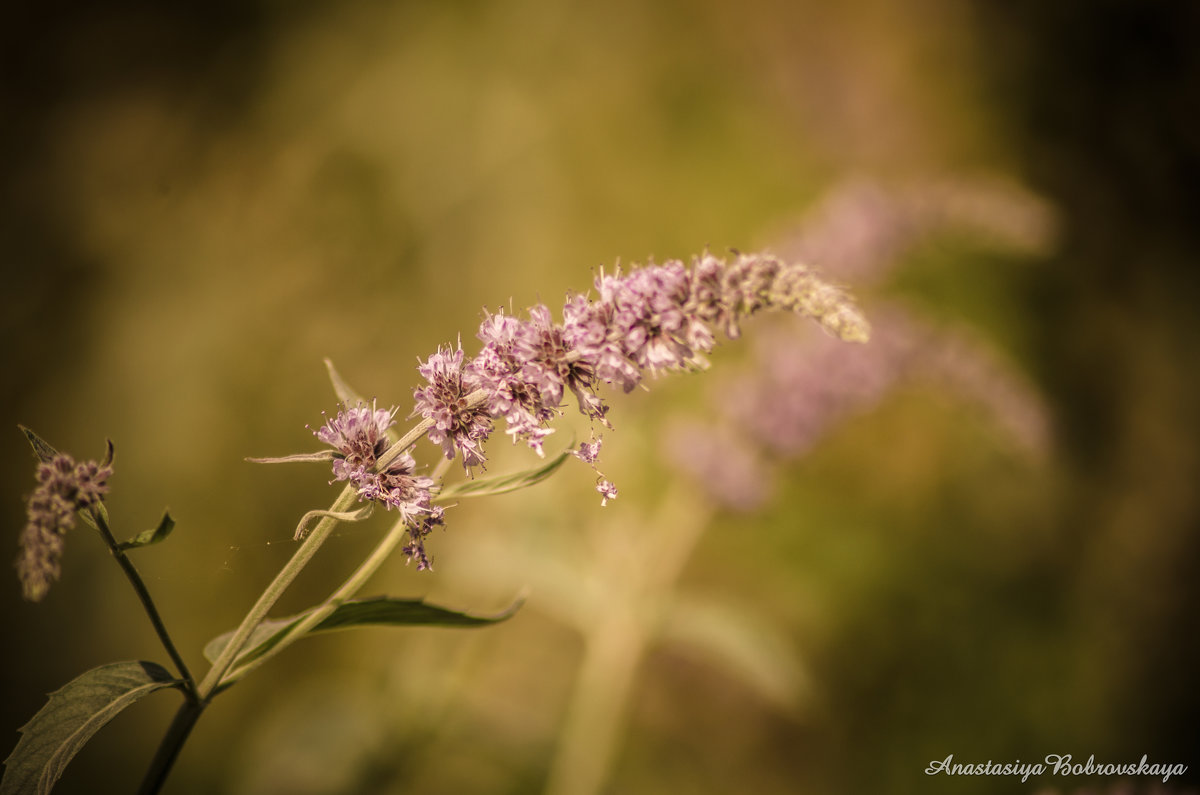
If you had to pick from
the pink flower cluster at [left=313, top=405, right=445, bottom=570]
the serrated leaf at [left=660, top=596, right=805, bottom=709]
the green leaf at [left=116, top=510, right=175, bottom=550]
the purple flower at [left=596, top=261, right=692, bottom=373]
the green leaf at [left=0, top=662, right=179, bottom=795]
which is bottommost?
the green leaf at [left=0, top=662, right=179, bottom=795]

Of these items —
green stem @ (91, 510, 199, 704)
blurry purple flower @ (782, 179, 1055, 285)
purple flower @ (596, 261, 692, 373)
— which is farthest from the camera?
blurry purple flower @ (782, 179, 1055, 285)

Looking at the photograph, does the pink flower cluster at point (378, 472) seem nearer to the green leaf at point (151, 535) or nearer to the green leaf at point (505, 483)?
the green leaf at point (505, 483)

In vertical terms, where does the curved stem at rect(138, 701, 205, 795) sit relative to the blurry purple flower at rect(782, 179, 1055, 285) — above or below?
below

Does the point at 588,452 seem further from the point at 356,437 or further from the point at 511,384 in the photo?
the point at 356,437

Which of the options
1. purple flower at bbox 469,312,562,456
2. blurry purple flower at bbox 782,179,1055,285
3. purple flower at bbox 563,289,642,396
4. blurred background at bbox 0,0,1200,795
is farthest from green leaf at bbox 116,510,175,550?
blurry purple flower at bbox 782,179,1055,285

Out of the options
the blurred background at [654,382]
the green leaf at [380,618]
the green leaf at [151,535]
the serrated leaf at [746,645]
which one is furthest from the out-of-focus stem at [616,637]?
the green leaf at [151,535]

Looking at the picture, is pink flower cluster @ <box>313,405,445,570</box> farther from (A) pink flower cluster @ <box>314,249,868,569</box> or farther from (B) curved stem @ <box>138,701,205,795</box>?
(B) curved stem @ <box>138,701,205,795</box>
